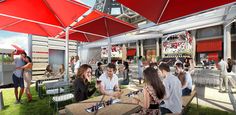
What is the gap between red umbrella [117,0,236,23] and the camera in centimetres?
382

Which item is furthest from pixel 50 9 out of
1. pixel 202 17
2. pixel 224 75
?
pixel 224 75

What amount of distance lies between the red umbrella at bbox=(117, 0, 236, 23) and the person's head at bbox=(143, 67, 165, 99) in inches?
82.0

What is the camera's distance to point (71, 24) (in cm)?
585

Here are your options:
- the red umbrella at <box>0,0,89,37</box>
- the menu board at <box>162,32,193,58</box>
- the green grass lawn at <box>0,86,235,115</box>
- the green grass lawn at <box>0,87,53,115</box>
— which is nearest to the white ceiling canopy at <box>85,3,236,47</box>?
the menu board at <box>162,32,193,58</box>

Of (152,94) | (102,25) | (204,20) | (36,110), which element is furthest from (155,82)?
(204,20)

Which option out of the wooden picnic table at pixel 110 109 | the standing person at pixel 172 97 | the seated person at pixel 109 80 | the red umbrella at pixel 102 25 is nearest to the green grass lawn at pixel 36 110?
the seated person at pixel 109 80

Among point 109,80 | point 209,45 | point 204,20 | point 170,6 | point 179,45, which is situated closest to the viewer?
point 109,80

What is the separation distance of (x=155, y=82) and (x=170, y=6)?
260 centimetres

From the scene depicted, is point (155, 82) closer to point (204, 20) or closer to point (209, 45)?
point (204, 20)

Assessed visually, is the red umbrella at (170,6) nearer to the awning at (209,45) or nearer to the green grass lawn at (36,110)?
the green grass lawn at (36,110)

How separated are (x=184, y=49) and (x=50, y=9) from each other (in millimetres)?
5814

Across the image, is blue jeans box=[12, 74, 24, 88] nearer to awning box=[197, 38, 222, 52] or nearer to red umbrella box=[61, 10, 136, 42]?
red umbrella box=[61, 10, 136, 42]

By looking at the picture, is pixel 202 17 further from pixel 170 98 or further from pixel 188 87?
pixel 170 98

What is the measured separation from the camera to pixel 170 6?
4.25 metres
